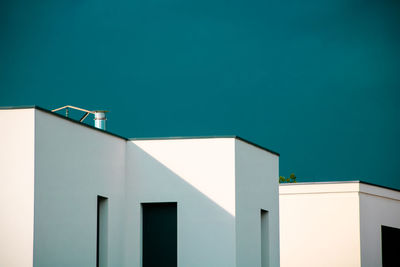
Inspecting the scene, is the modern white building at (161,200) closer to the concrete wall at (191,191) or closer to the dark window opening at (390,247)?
the concrete wall at (191,191)

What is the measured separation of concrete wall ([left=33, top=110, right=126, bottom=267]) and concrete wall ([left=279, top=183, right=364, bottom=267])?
846 cm

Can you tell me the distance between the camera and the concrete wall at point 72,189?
11906 millimetres

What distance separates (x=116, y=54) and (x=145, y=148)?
1446 inches

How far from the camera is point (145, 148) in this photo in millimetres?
15461

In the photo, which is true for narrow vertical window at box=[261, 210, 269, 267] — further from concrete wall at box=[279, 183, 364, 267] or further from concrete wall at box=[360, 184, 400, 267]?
concrete wall at box=[360, 184, 400, 267]

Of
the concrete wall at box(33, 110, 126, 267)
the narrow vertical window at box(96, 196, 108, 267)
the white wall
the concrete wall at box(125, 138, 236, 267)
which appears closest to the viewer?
the white wall

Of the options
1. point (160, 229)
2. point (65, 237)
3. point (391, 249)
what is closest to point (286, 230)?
point (391, 249)

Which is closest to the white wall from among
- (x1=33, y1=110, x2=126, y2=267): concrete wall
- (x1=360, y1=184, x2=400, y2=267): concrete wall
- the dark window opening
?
(x1=33, y1=110, x2=126, y2=267): concrete wall

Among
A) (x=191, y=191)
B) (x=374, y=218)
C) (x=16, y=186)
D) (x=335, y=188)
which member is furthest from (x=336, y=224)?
(x=16, y=186)

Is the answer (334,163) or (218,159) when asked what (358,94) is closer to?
(334,163)

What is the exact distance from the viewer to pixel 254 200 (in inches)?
637

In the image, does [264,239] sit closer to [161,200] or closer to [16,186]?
[161,200]

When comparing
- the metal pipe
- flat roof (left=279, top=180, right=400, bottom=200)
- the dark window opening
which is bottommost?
the dark window opening

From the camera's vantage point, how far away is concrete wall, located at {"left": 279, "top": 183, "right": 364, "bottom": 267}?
71.1 ft
